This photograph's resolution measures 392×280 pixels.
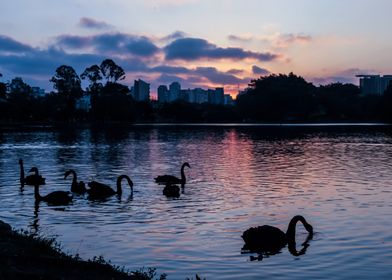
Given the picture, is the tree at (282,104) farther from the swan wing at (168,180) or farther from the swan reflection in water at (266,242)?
the swan reflection in water at (266,242)

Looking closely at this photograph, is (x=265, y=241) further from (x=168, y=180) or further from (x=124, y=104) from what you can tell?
(x=124, y=104)

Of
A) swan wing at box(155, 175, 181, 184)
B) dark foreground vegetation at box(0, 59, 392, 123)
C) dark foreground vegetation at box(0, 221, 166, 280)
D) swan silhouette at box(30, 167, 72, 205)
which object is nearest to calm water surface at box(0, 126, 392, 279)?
swan silhouette at box(30, 167, 72, 205)

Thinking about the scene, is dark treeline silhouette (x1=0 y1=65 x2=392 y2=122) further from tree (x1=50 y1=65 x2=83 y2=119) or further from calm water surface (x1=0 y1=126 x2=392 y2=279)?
calm water surface (x1=0 y1=126 x2=392 y2=279)

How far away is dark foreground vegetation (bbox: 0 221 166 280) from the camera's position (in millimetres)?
9641

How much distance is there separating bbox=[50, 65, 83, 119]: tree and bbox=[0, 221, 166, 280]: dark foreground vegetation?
14991 centimetres

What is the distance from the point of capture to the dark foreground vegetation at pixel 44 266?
9641mm

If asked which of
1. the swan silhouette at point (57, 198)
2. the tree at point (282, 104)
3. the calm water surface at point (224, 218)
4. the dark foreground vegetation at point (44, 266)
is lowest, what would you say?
the calm water surface at point (224, 218)

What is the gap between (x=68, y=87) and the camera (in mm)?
160750

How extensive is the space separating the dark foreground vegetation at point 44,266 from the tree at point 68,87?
14991cm

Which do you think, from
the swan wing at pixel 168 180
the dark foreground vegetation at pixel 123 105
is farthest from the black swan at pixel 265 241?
the dark foreground vegetation at pixel 123 105

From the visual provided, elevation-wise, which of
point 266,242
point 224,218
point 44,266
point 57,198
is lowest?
point 224,218

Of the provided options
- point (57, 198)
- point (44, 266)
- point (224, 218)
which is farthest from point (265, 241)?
point (57, 198)

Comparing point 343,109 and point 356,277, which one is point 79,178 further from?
point 343,109

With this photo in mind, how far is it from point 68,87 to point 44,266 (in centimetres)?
15496
